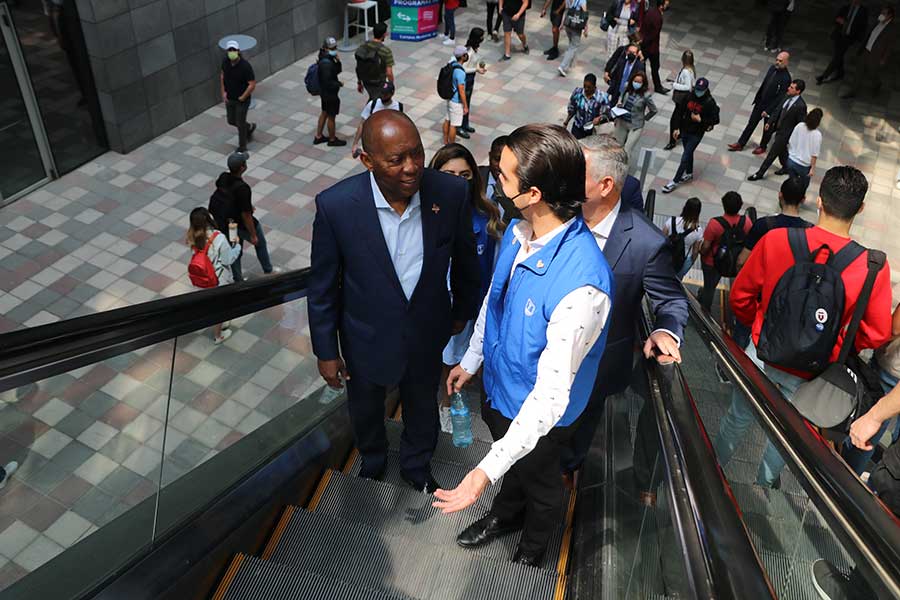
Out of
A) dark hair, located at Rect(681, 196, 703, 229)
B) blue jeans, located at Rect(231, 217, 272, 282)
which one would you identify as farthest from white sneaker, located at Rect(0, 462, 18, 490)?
dark hair, located at Rect(681, 196, 703, 229)

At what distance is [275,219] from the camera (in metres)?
9.16

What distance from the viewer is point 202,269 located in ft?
21.1

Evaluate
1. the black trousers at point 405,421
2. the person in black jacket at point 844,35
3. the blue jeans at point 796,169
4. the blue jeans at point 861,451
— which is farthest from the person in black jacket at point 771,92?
the black trousers at point 405,421

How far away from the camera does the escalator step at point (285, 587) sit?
2.94 m

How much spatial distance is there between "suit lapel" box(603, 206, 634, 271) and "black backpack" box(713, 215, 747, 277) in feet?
13.7

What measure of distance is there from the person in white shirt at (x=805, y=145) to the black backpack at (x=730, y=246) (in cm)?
317

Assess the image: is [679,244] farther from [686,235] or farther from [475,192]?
[475,192]

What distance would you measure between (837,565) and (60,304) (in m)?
7.45

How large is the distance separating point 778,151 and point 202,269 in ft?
26.0

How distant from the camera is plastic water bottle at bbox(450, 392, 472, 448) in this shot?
3730 millimetres

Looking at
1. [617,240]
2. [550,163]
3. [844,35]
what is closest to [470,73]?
[844,35]

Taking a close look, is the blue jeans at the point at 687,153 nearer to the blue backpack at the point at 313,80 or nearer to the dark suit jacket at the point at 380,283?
the blue backpack at the point at 313,80

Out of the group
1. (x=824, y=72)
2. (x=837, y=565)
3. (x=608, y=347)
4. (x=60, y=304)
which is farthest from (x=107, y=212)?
(x=824, y=72)

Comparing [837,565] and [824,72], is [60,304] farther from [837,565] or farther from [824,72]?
[824,72]
